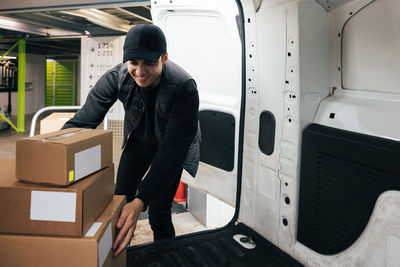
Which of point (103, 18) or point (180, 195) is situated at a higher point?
point (103, 18)

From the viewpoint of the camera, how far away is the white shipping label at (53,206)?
1.03 m

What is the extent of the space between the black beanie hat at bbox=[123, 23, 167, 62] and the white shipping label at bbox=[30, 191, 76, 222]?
68cm

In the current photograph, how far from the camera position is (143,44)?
1.45m

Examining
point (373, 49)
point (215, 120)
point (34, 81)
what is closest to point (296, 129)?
point (373, 49)

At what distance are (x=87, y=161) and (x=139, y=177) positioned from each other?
3.06 ft

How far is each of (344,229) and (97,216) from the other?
1041 millimetres

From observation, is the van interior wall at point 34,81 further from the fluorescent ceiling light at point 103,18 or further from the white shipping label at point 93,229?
the white shipping label at point 93,229

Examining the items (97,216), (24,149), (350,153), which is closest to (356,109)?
(350,153)

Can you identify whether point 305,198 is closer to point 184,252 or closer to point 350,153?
point 350,153

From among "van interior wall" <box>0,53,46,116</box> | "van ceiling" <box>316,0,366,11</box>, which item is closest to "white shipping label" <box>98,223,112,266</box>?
"van ceiling" <box>316,0,366,11</box>

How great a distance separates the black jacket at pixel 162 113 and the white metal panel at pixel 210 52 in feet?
1.61

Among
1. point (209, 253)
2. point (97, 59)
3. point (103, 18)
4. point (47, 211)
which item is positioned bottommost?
point (209, 253)

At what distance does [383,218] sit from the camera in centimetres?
128

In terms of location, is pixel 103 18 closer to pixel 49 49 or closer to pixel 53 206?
pixel 53 206
